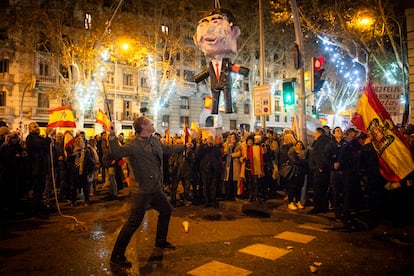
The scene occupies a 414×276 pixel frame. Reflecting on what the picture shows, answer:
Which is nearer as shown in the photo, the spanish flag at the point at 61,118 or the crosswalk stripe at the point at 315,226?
the crosswalk stripe at the point at 315,226

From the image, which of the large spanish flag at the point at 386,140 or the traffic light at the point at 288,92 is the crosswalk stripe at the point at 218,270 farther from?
the traffic light at the point at 288,92

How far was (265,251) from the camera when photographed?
18.0 feet

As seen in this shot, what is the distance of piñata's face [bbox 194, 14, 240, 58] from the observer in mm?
7629

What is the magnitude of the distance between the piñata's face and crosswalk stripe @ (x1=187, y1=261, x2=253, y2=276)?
5.04 meters

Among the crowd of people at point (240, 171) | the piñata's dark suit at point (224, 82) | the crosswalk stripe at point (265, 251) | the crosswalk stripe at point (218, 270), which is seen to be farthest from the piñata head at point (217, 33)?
the crosswalk stripe at point (218, 270)

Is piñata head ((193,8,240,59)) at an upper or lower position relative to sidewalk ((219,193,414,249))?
upper

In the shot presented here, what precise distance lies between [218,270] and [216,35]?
527cm

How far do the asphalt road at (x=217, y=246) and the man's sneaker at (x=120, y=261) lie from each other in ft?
0.41

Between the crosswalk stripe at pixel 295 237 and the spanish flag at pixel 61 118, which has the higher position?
the spanish flag at pixel 61 118

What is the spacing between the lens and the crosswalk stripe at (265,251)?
524 centimetres

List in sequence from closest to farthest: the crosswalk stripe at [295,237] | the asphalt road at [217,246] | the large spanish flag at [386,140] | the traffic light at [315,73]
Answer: the asphalt road at [217,246] < the large spanish flag at [386,140] < the crosswalk stripe at [295,237] < the traffic light at [315,73]

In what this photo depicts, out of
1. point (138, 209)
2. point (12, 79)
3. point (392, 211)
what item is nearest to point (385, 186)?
point (392, 211)

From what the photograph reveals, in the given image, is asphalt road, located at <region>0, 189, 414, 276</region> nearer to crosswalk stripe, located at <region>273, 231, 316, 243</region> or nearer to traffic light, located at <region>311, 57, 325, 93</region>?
crosswalk stripe, located at <region>273, 231, 316, 243</region>

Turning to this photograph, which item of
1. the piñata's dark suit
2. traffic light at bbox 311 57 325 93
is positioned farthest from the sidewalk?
traffic light at bbox 311 57 325 93
